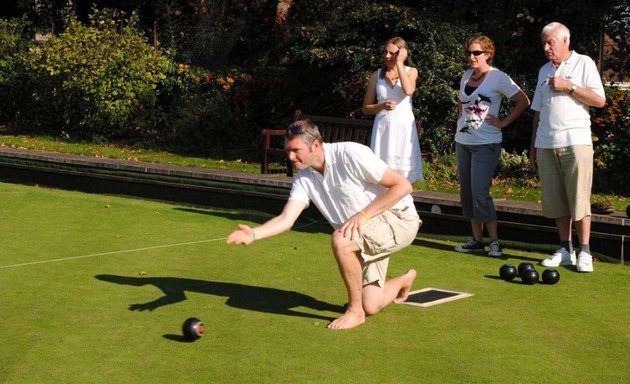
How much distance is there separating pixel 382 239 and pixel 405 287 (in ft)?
2.03

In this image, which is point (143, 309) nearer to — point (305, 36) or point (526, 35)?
point (305, 36)

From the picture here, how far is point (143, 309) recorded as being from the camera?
21.5 feet

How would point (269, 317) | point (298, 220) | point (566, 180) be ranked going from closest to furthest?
point (269, 317)
point (566, 180)
point (298, 220)

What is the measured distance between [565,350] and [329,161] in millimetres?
1571

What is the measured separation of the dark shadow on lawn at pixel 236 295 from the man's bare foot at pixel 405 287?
35 cm

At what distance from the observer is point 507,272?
7.43 meters

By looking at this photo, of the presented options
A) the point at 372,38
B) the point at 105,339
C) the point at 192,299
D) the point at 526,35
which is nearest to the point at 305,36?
the point at 372,38

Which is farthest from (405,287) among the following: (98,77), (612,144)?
(98,77)

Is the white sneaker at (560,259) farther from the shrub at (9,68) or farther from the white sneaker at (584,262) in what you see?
the shrub at (9,68)

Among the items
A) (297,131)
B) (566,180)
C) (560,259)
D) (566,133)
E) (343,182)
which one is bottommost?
(560,259)

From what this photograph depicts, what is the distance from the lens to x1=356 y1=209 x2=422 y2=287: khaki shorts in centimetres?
613

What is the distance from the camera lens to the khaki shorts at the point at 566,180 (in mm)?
7871

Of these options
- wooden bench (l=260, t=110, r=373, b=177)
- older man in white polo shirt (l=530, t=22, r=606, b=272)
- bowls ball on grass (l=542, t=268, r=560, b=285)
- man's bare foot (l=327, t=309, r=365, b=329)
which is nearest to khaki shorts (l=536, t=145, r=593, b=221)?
older man in white polo shirt (l=530, t=22, r=606, b=272)

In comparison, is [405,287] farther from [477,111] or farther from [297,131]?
[477,111]
